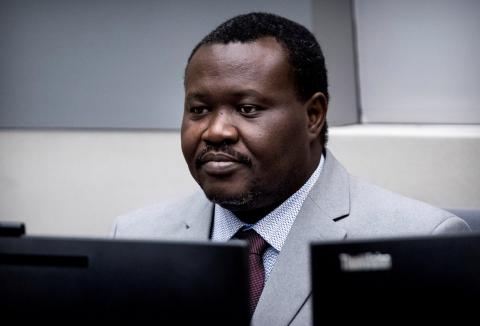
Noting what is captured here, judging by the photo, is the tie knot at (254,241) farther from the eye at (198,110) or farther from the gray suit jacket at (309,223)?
the eye at (198,110)

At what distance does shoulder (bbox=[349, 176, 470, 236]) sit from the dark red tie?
186mm

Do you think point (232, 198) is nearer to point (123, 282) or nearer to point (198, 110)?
point (198, 110)

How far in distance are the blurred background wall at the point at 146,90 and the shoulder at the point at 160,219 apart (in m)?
0.59

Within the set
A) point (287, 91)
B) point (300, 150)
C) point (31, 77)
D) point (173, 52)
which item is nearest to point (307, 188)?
point (300, 150)

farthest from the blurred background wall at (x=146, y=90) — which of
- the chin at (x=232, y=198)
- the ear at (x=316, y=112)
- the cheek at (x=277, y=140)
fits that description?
the chin at (x=232, y=198)

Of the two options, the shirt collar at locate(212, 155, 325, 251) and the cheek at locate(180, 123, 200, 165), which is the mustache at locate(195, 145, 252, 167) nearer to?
the cheek at locate(180, 123, 200, 165)

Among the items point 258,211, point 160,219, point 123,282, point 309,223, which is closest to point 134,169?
point 160,219

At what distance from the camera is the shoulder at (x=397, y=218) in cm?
136

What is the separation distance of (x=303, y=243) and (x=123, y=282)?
2.12 feet

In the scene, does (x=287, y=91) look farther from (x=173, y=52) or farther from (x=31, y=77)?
(x=31, y=77)

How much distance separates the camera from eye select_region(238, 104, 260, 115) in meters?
1.33

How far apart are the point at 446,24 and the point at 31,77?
1342mm

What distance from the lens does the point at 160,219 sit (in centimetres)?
156

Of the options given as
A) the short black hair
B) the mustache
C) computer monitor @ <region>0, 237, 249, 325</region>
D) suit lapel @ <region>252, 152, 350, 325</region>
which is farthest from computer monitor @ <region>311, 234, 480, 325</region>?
the short black hair
